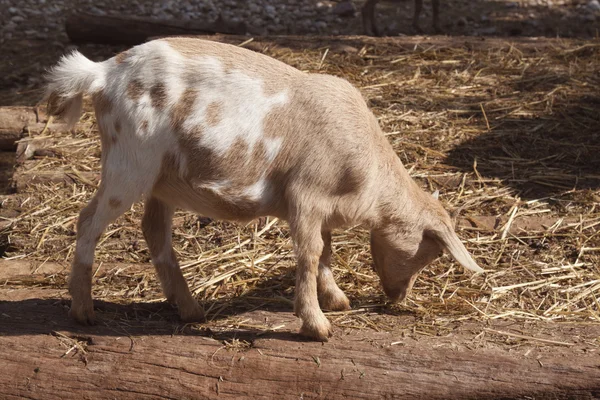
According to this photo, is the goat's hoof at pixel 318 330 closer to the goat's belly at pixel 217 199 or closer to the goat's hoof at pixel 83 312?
the goat's belly at pixel 217 199

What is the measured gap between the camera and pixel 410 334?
4566mm

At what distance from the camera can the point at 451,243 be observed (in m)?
4.60

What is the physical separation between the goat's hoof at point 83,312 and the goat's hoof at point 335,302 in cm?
128

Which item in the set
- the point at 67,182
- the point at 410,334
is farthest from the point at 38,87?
the point at 410,334

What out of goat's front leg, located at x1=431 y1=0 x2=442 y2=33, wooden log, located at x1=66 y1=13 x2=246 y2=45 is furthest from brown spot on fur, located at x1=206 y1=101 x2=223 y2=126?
goat's front leg, located at x1=431 y1=0 x2=442 y2=33

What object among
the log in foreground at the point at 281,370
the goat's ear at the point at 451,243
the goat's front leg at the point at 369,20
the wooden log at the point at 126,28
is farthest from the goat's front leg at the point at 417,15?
the log in foreground at the point at 281,370

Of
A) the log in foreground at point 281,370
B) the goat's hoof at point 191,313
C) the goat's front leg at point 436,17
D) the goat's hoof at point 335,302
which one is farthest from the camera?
the goat's front leg at point 436,17

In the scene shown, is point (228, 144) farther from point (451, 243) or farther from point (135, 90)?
point (451, 243)

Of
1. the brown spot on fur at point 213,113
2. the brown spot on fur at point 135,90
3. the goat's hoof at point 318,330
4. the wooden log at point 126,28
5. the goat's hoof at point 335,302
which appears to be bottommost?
the goat's hoof at point 335,302

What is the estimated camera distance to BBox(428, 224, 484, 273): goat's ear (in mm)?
4516

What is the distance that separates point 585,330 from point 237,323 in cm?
187

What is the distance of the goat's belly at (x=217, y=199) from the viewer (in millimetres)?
4370

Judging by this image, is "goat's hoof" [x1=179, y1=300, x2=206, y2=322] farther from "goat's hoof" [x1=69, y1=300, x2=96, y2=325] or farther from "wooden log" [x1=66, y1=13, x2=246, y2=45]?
"wooden log" [x1=66, y1=13, x2=246, y2=45]

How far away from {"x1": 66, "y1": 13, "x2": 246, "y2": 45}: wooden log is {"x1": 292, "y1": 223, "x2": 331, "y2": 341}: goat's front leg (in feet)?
19.5
